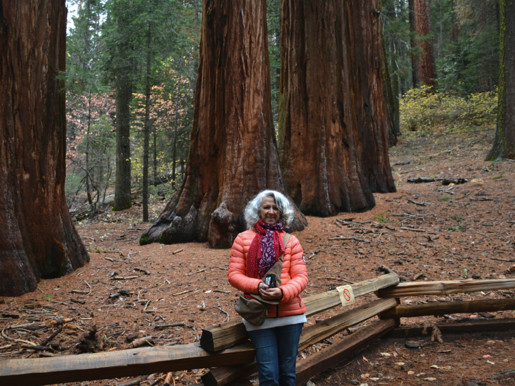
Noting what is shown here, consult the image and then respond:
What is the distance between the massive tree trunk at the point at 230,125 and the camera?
283 inches

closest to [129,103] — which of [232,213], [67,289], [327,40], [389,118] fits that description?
[327,40]

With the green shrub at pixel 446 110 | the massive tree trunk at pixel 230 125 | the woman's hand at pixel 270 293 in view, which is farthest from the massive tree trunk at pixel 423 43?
the woman's hand at pixel 270 293

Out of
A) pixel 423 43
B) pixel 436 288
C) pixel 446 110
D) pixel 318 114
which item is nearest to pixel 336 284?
pixel 436 288

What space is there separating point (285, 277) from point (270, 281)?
158 millimetres

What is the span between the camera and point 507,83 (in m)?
12.6

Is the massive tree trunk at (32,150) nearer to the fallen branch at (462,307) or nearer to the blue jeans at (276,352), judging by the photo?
the blue jeans at (276,352)

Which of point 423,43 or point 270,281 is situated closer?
point 270,281

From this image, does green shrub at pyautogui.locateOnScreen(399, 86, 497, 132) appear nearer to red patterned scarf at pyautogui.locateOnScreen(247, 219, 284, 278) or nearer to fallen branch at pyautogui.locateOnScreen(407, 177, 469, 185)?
fallen branch at pyautogui.locateOnScreen(407, 177, 469, 185)

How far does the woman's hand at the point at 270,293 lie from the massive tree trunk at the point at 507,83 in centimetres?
1308

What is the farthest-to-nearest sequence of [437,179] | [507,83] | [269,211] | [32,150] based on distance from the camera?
[437,179] → [507,83] → [32,150] → [269,211]

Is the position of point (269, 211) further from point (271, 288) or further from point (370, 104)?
point (370, 104)

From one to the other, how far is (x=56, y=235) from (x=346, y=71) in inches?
303

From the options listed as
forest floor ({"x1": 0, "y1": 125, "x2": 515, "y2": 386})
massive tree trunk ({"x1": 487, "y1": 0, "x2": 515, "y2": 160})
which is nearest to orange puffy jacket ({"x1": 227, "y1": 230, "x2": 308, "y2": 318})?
forest floor ({"x1": 0, "y1": 125, "x2": 515, "y2": 386})

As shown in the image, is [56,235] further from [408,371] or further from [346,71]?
[346,71]
